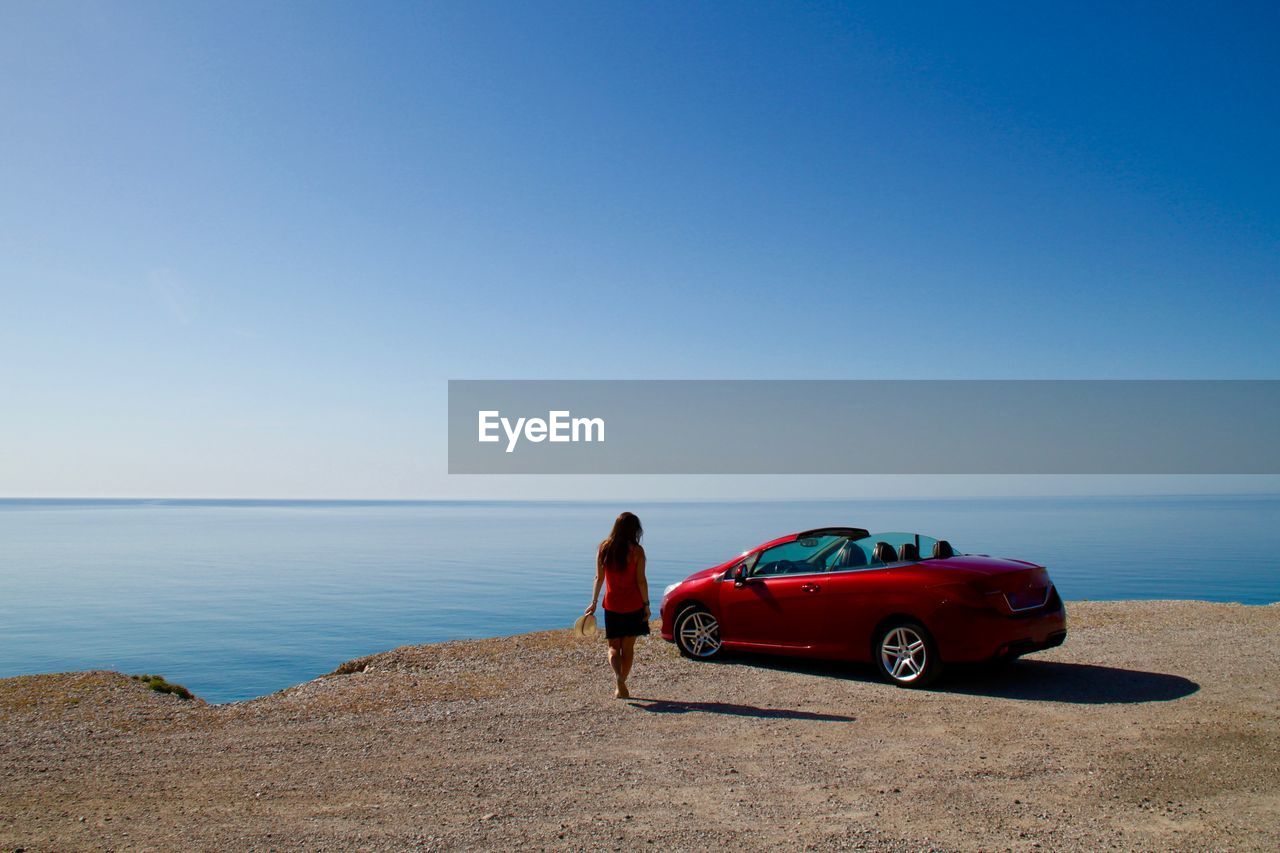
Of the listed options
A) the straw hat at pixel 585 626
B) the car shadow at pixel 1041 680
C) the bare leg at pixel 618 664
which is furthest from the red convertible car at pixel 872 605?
the bare leg at pixel 618 664

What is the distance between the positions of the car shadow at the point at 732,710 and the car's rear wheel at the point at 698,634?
2.20m

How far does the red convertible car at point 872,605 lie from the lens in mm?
9016

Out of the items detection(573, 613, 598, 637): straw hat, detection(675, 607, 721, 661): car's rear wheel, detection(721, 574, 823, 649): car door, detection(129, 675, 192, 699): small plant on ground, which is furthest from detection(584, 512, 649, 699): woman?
detection(129, 675, 192, 699): small plant on ground

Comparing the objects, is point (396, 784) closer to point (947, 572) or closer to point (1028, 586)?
point (947, 572)

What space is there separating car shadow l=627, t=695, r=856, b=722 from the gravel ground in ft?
0.16

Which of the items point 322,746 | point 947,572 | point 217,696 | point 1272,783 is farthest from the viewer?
point 217,696

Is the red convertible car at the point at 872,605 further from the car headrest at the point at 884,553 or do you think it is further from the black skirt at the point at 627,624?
the black skirt at the point at 627,624

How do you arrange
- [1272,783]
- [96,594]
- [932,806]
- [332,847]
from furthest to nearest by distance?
[96,594]
[1272,783]
[932,806]
[332,847]

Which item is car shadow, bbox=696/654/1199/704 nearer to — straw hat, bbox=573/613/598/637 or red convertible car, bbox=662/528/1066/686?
red convertible car, bbox=662/528/1066/686

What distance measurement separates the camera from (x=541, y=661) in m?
11.8

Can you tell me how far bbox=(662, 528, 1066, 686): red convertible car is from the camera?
29.6 ft

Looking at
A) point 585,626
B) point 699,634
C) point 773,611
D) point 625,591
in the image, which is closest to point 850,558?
point 773,611

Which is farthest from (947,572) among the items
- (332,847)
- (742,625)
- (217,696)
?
(217,696)

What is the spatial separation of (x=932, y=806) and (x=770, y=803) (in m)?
1.01
